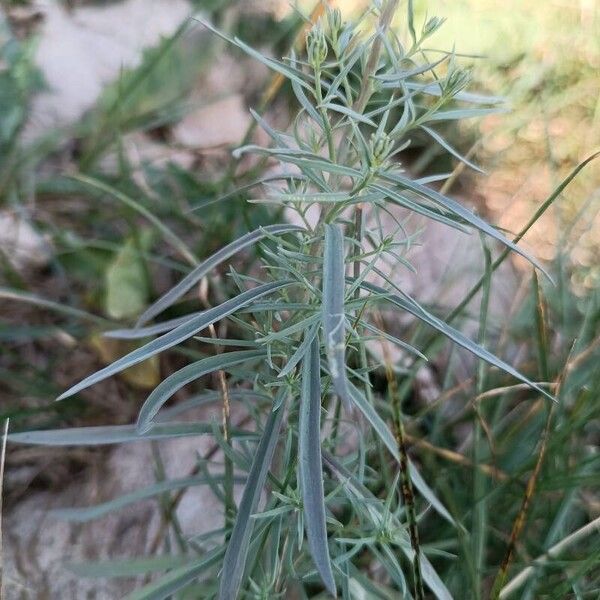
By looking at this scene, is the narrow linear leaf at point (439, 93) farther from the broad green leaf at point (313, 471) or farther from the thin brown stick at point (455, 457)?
the thin brown stick at point (455, 457)

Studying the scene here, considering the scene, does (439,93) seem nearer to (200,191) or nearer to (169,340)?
(169,340)

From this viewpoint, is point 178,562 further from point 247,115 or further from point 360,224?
point 247,115

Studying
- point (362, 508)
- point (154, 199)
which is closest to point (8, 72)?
point (154, 199)

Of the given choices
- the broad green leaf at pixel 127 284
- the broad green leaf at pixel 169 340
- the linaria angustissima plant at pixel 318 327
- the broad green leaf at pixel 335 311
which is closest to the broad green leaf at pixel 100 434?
the linaria angustissima plant at pixel 318 327

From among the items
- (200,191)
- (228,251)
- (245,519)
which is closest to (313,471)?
(245,519)

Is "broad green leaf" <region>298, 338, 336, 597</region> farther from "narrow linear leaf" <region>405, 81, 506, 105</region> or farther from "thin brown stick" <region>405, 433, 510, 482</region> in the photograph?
"thin brown stick" <region>405, 433, 510, 482</region>

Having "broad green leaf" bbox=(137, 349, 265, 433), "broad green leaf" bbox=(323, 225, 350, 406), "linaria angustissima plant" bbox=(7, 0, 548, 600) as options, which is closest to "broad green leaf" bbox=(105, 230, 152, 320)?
"linaria angustissima plant" bbox=(7, 0, 548, 600)
